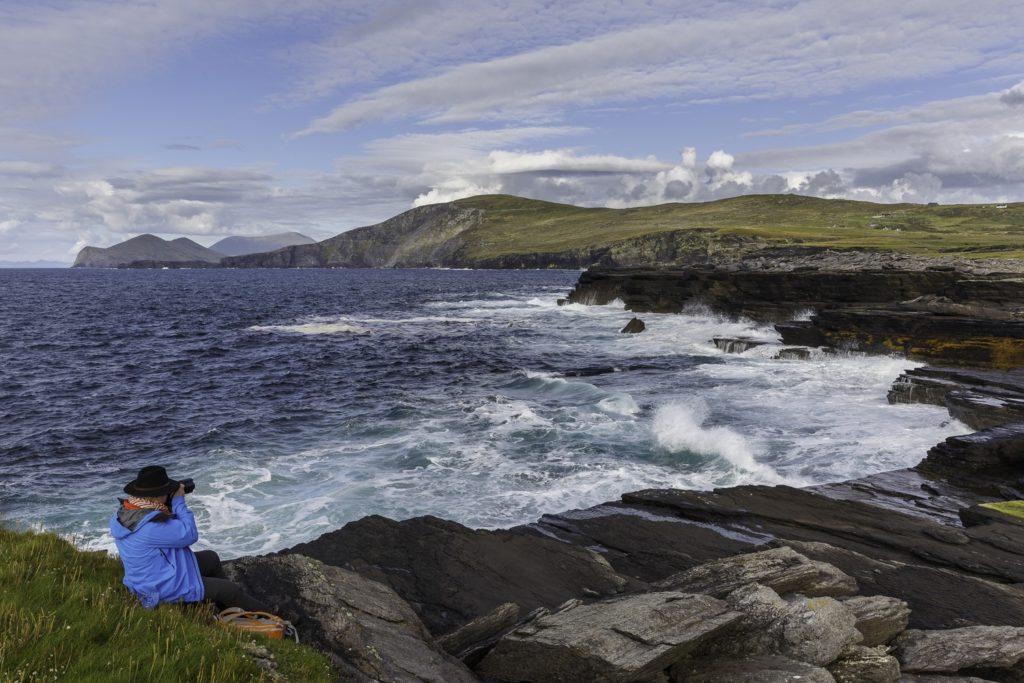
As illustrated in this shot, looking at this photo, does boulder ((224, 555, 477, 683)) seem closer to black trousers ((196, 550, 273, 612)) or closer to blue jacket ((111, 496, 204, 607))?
black trousers ((196, 550, 273, 612))

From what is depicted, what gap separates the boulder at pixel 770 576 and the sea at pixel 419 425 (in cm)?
808

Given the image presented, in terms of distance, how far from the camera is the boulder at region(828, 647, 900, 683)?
775cm

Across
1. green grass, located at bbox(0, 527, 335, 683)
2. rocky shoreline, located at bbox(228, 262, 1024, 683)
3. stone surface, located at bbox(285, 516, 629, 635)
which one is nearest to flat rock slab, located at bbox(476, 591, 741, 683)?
rocky shoreline, located at bbox(228, 262, 1024, 683)

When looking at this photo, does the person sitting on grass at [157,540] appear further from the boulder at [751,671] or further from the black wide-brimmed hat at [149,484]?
the boulder at [751,671]

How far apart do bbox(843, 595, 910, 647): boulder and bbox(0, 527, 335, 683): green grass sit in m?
7.06

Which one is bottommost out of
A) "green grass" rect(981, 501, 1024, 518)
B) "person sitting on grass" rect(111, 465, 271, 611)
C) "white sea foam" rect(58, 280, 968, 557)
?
"white sea foam" rect(58, 280, 968, 557)

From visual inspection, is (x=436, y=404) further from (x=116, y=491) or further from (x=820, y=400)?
(x=820, y=400)

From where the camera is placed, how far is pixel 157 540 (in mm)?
7320

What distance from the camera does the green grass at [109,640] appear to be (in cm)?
586

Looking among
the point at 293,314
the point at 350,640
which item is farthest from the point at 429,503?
the point at 293,314

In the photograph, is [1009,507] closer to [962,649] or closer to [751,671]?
[962,649]

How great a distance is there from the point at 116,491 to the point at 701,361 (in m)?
32.9

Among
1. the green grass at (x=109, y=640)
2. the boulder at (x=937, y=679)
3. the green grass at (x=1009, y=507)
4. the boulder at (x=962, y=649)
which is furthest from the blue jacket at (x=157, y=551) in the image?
the green grass at (x=1009, y=507)

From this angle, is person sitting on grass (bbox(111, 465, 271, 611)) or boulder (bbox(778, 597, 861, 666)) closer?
person sitting on grass (bbox(111, 465, 271, 611))
